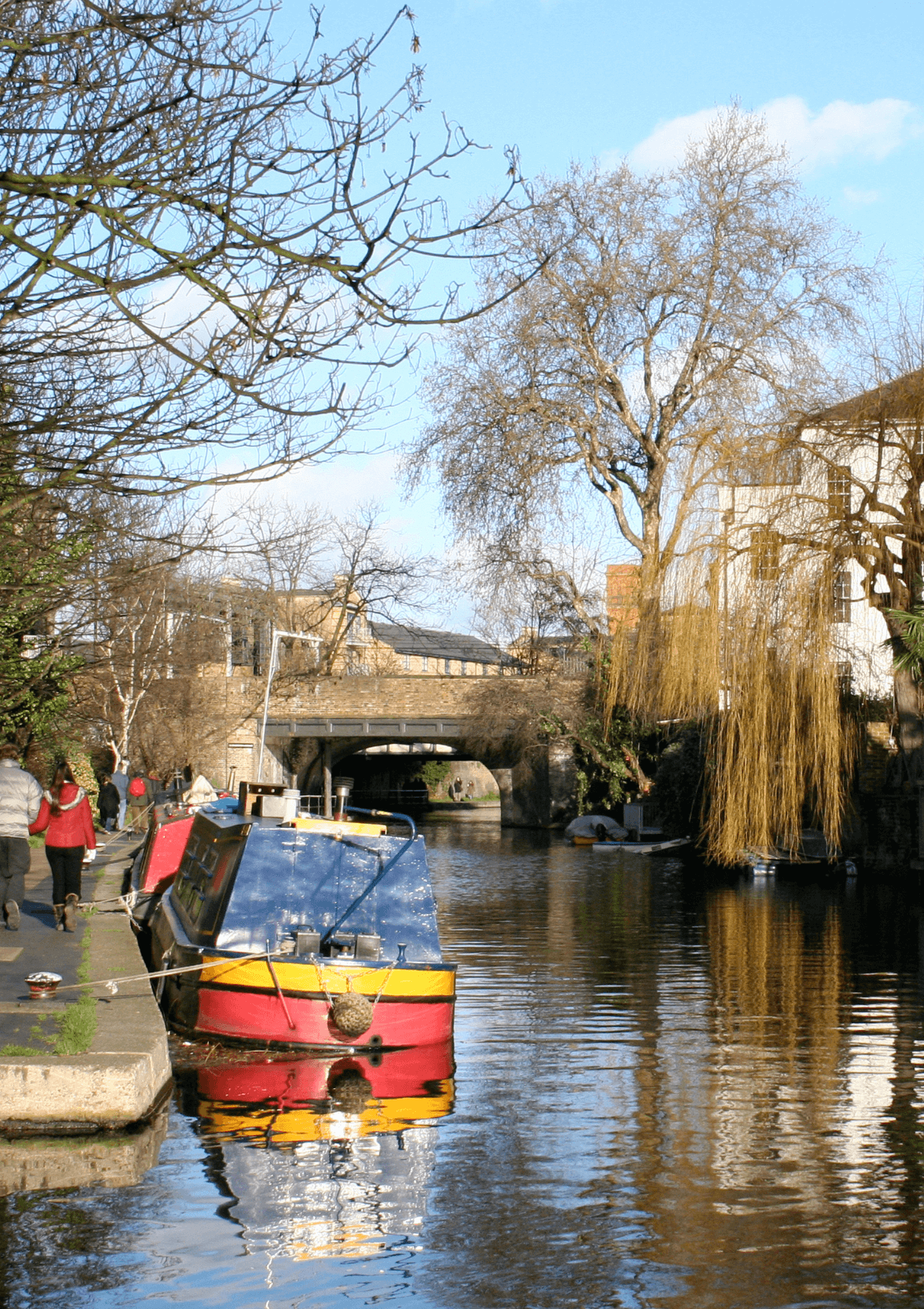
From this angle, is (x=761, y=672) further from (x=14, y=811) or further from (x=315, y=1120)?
(x=315, y=1120)

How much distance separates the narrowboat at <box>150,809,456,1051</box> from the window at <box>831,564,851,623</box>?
995 centimetres

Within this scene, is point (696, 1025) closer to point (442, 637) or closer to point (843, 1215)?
point (843, 1215)

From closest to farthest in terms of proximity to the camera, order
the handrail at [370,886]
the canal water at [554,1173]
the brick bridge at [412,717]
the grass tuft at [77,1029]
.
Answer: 1. the canal water at [554,1173]
2. the grass tuft at [77,1029]
3. the handrail at [370,886]
4. the brick bridge at [412,717]

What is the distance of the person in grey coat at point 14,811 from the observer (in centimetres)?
1135

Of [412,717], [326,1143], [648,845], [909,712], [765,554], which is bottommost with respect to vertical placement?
[326,1143]

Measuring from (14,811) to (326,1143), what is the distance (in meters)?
4.98

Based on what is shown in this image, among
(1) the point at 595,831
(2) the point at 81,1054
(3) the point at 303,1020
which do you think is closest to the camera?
(2) the point at 81,1054

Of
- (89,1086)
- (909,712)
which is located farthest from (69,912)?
(909,712)

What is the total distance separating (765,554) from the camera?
19188mm

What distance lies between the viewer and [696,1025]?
11117mm

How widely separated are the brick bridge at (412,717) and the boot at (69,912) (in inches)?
1112

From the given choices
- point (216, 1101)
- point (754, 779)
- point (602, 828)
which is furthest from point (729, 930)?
point (602, 828)

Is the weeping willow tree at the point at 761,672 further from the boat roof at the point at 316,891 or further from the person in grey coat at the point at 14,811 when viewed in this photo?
the person in grey coat at the point at 14,811

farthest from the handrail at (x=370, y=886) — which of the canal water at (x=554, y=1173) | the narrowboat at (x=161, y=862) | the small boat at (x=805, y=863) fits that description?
the small boat at (x=805, y=863)
